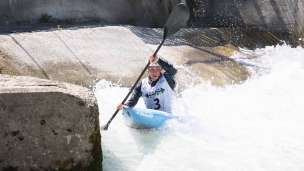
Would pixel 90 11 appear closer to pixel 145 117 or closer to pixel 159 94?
pixel 159 94

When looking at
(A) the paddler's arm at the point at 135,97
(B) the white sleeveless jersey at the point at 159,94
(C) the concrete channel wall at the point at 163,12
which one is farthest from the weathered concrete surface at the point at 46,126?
(C) the concrete channel wall at the point at 163,12

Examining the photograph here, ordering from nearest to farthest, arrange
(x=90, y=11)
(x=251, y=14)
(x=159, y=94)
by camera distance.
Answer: (x=159, y=94), (x=90, y=11), (x=251, y=14)

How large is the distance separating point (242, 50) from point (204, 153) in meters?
6.22

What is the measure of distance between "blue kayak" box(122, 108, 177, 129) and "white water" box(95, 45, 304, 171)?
0.36 ft

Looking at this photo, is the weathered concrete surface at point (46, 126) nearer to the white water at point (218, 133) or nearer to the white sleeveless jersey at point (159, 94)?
the white water at point (218, 133)

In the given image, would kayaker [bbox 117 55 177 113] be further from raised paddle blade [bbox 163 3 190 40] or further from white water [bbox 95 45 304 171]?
raised paddle blade [bbox 163 3 190 40]

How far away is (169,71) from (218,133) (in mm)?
1130

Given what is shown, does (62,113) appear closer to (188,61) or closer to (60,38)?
(60,38)

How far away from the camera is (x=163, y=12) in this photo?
12.6 metres

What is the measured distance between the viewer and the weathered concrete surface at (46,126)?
11.6 feet

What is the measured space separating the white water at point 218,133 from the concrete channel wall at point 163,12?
355 cm

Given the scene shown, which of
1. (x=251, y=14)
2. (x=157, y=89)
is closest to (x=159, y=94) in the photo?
(x=157, y=89)

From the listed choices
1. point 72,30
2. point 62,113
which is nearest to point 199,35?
point 72,30

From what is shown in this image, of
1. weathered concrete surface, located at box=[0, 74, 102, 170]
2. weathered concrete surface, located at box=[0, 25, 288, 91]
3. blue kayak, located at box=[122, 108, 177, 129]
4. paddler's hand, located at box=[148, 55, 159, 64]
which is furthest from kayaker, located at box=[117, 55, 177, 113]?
weathered concrete surface, located at box=[0, 74, 102, 170]
